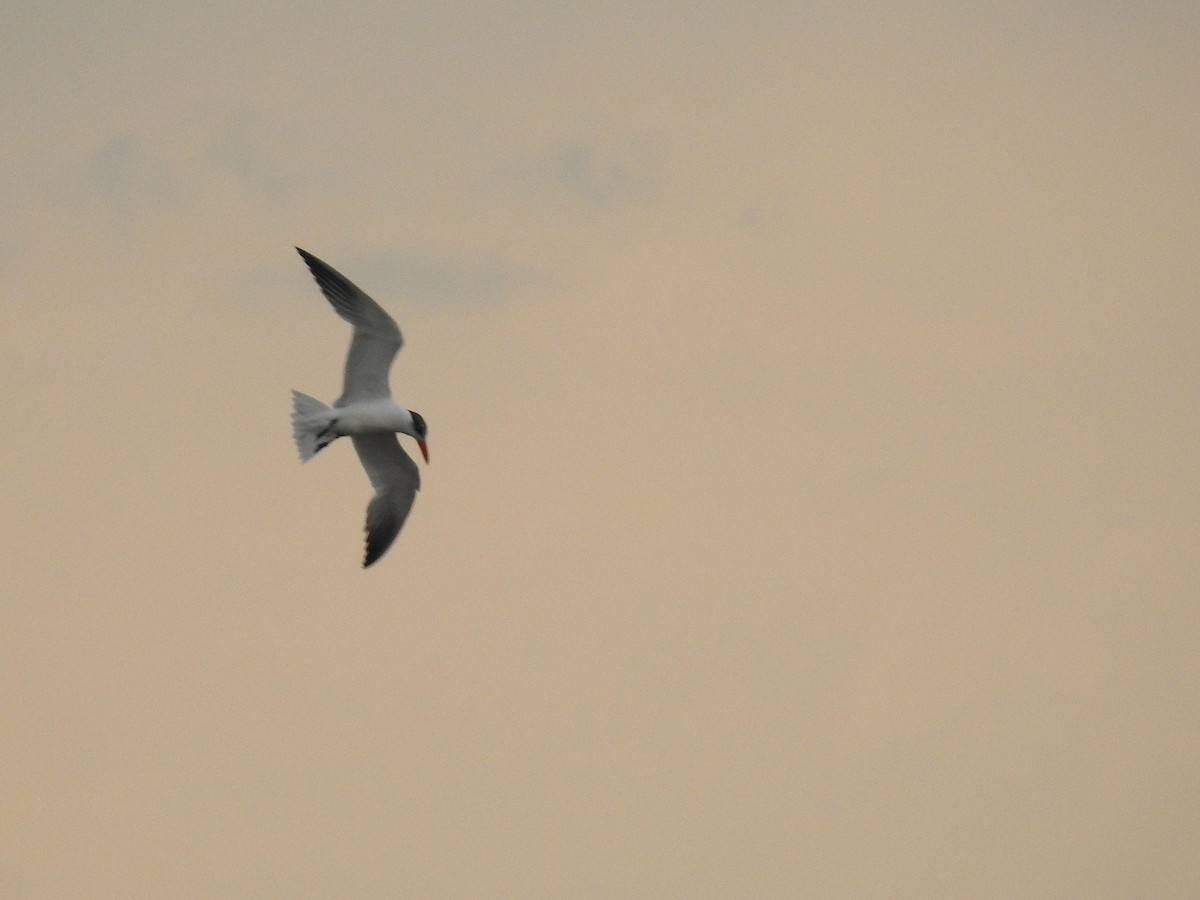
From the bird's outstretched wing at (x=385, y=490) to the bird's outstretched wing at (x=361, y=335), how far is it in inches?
59.7

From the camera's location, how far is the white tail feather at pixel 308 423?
25.4 metres

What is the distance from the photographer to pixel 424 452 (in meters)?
26.7

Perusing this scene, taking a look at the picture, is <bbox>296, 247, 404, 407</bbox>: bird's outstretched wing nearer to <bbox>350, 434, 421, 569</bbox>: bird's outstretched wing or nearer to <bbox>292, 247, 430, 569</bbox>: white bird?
<bbox>292, 247, 430, 569</bbox>: white bird

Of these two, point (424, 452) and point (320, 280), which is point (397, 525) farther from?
point (320, 280)

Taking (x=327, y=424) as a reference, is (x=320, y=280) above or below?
above

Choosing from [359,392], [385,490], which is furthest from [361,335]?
[385,490]

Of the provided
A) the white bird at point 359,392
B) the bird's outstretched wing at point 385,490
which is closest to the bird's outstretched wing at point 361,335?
the white bird at point 359,392

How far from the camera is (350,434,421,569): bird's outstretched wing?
89.5 ft

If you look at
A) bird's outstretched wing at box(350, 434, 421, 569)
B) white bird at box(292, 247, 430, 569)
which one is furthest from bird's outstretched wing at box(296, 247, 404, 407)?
bird's outstretched wing at box(350, 434, 421, 569)

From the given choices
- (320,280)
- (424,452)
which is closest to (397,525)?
(424,452)

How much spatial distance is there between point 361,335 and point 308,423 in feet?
4.30

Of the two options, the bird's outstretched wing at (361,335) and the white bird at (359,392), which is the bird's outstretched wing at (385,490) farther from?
the bird's outstretched wing at (361,335)

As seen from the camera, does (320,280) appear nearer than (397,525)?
Yes

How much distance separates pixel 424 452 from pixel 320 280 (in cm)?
284
